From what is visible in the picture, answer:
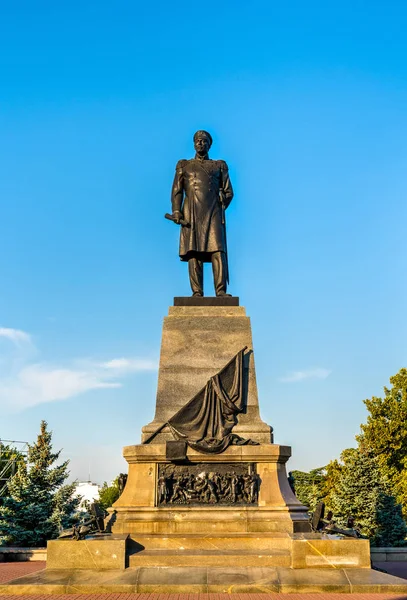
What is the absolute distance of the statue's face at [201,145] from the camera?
51.3 ft

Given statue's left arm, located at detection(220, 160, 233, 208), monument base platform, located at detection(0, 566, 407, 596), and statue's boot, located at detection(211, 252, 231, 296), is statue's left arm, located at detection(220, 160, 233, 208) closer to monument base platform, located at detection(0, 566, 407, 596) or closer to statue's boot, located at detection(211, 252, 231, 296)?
statue's boot, located at detection(211, 252, 231, 296)

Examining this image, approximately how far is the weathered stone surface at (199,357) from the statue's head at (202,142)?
404 centimetres

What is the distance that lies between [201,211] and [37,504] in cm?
1391

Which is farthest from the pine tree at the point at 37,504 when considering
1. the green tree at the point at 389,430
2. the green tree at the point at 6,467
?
the green tree at the point at 389,430

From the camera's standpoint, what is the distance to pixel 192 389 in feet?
43.3

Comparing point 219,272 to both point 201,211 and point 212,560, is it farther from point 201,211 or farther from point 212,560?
point 212,560

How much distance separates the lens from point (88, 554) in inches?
409

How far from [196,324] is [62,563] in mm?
5661

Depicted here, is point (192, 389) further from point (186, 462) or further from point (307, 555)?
point (307, 555)

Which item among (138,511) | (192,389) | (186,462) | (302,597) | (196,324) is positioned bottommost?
(302,597)

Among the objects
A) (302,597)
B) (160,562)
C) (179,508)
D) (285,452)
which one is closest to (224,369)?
(285,452)

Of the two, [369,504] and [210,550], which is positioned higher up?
[369,504]

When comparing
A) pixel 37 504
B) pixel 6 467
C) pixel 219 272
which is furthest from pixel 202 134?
pixel 6 467

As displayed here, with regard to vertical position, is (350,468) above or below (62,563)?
above
